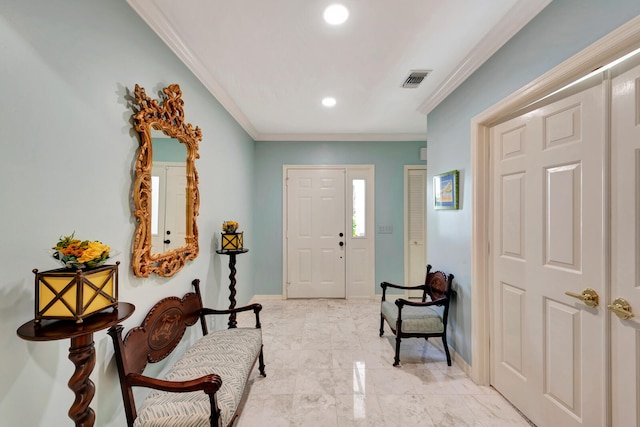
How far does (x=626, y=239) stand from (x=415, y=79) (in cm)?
194

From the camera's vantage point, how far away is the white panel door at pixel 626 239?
1.16 m

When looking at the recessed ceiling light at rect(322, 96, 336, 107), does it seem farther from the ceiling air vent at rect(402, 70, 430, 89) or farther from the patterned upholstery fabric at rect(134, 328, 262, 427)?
the patterned upholstery fabric at rect(134, 328, 262, 427)

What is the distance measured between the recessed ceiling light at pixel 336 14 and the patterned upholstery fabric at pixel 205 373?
2309mm

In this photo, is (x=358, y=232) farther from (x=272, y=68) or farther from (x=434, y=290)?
(x=272, y=68)

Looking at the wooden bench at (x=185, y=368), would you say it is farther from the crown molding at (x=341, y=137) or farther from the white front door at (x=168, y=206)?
the crown molding at (x=341, y=137)

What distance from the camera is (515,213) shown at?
6.04 feet

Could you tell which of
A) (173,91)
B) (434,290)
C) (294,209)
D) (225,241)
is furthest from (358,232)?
(173,91)

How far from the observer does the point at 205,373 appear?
61.9 inches

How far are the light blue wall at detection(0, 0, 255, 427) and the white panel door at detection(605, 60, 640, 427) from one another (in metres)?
2.46

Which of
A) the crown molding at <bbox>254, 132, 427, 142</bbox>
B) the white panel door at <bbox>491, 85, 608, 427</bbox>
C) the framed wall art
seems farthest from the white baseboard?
the crown molding at <bbox>254, 132, 427, 142</bbox>

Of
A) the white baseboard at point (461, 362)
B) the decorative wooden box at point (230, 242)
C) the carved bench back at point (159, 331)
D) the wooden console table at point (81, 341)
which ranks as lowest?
the white baseboard at point (461, 362)

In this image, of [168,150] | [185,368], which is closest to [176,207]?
[168,150]

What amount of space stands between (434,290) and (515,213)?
1.14 metres

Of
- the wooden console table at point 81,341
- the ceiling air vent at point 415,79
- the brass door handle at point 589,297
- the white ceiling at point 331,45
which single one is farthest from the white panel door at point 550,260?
the wooden console table at point 81,341
